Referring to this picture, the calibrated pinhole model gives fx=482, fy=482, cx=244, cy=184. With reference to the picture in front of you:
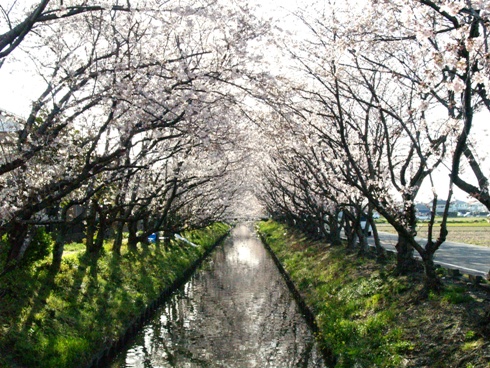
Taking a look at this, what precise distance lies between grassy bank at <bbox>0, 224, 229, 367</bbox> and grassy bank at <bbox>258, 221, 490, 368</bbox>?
563 centimetres

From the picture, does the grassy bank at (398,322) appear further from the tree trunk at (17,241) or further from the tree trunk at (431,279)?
the tree trunk at (17,241)

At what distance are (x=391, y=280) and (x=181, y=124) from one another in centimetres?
692

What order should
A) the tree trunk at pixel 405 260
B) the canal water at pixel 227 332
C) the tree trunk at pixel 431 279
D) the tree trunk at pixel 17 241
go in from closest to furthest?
the tree trunk at pixel 431 279
the tree trunk at pixel 17 241
the canal water at pixel 227 332
the tree trunk at pixel 405 260

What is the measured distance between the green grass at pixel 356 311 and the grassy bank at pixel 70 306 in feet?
18.3

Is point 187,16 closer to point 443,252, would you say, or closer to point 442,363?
point 442,363

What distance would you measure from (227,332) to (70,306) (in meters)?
4.91

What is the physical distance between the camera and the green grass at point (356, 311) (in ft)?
31.0

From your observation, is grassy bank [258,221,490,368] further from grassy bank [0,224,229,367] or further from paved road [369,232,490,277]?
grassy bank [0,224,229,367]

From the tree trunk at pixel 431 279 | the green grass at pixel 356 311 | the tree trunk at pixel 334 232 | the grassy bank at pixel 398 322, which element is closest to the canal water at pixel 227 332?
the green grass at pixel 356 311

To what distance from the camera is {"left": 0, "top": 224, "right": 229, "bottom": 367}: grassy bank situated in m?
9.66

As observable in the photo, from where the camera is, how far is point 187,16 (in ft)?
26.4

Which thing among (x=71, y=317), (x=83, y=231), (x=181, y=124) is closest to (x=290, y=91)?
(x=181, y=124)

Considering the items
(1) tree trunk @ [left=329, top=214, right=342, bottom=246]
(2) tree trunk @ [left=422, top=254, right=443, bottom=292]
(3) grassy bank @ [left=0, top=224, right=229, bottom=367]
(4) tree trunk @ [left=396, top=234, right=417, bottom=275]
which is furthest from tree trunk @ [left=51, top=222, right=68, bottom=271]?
(1) tree trunk @ [left=329, top=214, right=342, bottom=246]

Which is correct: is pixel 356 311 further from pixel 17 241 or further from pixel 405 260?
pixel 17 241
